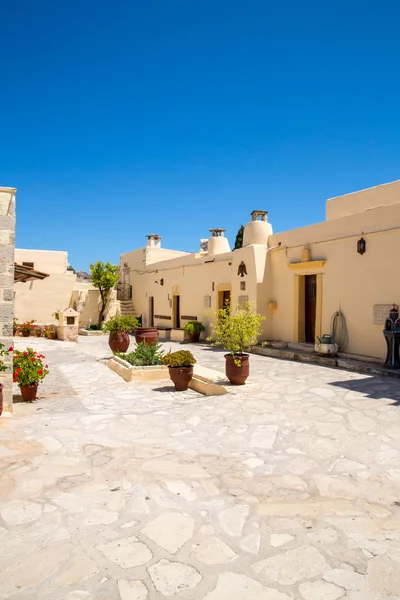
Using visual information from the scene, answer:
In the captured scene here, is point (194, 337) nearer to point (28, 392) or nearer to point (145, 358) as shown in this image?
point (145, 358)

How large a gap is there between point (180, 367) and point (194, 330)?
9.42 meters

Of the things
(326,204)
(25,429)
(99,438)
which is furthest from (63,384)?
(326,204)

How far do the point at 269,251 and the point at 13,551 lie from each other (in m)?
12.1

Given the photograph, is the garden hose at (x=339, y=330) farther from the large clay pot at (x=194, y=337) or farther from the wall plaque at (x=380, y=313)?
the large clay pot at (x=194, y=337)

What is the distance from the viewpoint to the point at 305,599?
2.34m

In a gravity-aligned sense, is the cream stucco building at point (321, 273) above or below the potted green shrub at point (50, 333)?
above

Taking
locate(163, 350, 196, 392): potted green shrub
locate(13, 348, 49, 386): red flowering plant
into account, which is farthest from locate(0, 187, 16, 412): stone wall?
locate(163, 350, 196, 392): potted green shrub

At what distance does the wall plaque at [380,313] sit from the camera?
9854mm

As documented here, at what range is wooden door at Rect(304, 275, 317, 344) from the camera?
12508 millimetres

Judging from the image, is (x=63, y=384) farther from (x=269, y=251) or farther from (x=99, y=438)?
(x=269, y=251)

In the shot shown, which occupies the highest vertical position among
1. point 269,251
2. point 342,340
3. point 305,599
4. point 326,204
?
point 326,204

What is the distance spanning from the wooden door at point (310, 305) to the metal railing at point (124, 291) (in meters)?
14.9

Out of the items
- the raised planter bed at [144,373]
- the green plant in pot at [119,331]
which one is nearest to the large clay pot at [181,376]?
the raised planter bed at [144,373]

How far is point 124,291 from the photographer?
26.3 m
